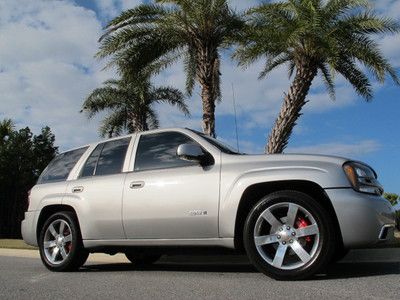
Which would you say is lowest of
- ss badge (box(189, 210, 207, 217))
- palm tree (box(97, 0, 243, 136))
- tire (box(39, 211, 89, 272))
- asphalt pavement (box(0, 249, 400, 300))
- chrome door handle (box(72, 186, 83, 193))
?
asphalt pavement (box(0, 249, 400, 300))

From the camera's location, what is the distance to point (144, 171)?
6.71 metres

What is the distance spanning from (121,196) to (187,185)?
39.0 inches

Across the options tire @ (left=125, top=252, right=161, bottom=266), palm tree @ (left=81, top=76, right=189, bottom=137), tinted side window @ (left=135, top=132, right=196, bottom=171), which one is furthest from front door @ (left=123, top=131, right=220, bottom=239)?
palm tree @ (left=81, top=76, right=189, bottom=137)

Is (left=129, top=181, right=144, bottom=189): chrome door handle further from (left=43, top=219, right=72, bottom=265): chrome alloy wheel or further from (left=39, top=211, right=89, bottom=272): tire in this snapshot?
(left=43, top=219, right=72, bottom=265): chrome alloy wheel

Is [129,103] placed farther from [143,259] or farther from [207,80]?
[143,259]

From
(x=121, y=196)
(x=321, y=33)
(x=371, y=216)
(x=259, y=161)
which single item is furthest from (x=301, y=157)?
(x=321, y=33)

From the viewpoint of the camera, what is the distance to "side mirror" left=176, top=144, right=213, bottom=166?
6.04m

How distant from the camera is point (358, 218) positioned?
5324 mm

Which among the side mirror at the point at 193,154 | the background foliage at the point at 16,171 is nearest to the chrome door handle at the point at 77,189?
the side mirror at the point at 193,154

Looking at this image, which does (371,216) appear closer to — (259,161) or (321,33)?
(259,161)

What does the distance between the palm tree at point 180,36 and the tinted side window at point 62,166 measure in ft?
31.2

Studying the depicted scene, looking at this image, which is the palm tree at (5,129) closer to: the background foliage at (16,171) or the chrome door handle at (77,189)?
the background foliage at (16,171)

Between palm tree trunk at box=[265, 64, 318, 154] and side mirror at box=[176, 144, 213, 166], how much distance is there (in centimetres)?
1106

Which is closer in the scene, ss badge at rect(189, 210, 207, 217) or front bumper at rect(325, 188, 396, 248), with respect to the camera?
front bumper at rect(325, 188, 396, 248)
